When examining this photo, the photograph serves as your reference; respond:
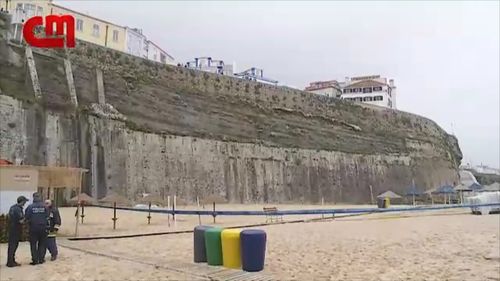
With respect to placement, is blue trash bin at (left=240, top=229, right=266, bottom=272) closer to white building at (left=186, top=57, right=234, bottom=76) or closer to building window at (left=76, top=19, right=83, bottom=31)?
building window at (left=76, top=19, right=83, bottom=31)

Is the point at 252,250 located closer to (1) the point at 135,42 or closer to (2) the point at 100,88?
(2) the point at 100,88

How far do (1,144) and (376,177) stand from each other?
43.2 m

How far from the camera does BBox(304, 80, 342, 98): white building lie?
92.3 meters

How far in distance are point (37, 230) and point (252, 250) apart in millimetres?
4900

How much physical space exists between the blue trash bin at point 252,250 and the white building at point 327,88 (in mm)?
83549

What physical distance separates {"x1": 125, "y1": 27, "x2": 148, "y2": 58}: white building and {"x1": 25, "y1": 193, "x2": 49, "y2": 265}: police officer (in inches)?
2157

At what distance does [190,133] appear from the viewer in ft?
137

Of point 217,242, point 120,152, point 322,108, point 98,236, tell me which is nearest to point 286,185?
point 322,108

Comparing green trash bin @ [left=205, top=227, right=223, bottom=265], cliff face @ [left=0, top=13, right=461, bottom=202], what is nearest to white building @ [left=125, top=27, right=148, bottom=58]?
A: cliff face @ [left=0, top=13, right=461, bottom=202]

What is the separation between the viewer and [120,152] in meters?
35.7

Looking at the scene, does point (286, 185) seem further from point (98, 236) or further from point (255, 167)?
point (98, 236)

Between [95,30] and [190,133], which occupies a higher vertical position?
[95,30]

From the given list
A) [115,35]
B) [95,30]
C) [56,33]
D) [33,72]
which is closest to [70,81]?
[33,72]

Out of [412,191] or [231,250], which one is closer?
[231,250]
